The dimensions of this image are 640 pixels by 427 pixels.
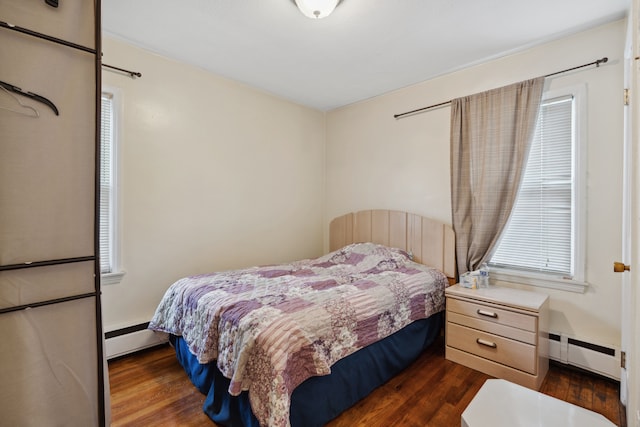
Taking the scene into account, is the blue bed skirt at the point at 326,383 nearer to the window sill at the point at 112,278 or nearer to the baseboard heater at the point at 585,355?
the window sill at the point at 112,278

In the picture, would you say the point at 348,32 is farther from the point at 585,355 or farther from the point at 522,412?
the point at 585,355

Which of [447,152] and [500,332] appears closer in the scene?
[500,332]

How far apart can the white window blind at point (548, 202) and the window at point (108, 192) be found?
10.7ft

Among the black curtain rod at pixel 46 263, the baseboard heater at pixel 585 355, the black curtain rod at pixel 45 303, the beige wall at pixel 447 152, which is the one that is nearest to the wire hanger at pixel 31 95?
the black curtain rod at pixel 46 263

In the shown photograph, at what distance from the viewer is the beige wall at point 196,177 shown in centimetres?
246

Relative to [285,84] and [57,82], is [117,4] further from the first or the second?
[285,84]

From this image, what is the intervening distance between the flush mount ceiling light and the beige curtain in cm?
155

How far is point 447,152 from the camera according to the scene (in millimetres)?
2893

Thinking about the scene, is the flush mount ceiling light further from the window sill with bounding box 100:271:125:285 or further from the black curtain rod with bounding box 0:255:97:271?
the window sill with bounding box 100:271:125:285

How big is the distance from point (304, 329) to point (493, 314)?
148 cm

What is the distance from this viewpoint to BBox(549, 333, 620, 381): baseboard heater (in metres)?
2.05

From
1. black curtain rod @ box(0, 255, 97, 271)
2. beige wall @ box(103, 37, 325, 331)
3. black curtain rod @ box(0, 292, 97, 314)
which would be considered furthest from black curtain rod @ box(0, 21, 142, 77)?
beige wall @ box(103, 37, 325, 331)

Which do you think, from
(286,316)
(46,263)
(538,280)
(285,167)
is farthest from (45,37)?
(538,280)

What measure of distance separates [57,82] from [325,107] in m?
3.16
